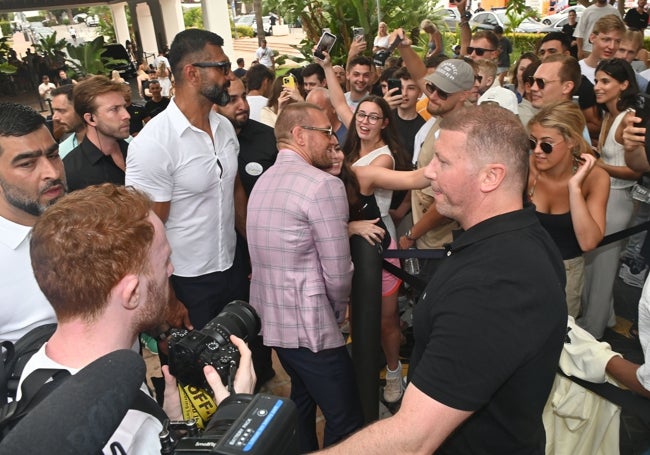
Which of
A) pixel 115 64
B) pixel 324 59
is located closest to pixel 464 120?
pixel 324 59

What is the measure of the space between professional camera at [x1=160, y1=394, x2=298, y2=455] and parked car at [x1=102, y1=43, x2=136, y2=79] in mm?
23460

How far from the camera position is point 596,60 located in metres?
5.91

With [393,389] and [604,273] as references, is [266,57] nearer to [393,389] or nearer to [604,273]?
[604,273]

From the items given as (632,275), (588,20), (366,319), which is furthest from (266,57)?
(366,319)

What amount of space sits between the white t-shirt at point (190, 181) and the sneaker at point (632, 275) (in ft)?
12.4

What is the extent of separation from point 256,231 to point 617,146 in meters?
3.09

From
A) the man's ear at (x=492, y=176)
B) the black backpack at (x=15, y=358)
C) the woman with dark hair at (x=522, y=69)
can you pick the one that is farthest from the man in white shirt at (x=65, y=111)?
the woman with dark hair at (x=522, y=69)

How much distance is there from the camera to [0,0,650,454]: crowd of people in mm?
1473

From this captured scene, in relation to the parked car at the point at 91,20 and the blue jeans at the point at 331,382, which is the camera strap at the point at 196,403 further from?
the parked car at the point at 91,20

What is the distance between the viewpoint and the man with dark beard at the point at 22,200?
2113 millimetres

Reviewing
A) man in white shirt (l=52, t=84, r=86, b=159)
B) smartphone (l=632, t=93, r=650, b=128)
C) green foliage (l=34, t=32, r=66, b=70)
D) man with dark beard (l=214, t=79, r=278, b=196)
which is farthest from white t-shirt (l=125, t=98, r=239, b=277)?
green foliage (l=34, t=32, r=66, b=70)

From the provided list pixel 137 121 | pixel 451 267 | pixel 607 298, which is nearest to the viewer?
pixel 451 267

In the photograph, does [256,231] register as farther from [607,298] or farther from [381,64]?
[381,64]

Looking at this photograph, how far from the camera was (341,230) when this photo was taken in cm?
259
